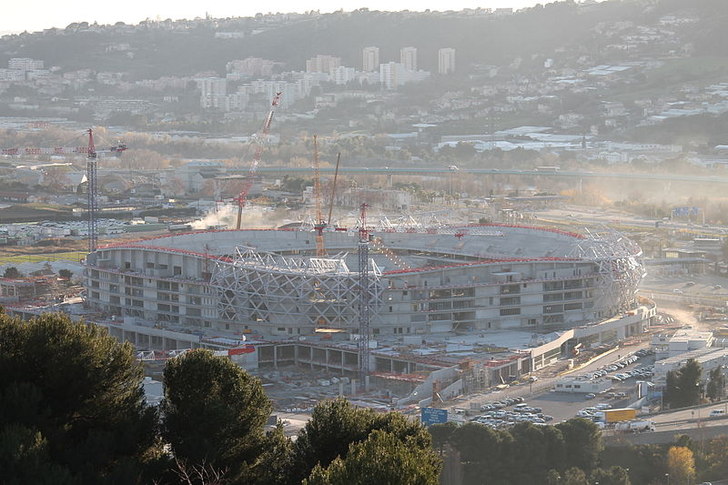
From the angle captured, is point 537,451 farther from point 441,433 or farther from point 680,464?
point 680,464

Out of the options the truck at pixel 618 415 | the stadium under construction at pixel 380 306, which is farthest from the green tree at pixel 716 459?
the stadium under construction at pixel 380 306

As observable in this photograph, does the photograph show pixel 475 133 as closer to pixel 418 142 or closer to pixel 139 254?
pixel 418 142

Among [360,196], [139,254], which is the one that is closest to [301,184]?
[360,196]

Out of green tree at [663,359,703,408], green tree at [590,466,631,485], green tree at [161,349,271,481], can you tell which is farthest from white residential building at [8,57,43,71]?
green tree at [161,349,271,481]

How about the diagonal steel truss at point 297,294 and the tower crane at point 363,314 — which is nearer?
the tower crane at point 363,314

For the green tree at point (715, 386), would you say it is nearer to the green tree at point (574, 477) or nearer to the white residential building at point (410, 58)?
the green tree at point (574, 477)

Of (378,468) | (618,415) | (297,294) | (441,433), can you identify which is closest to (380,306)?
(297,294)
